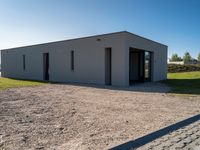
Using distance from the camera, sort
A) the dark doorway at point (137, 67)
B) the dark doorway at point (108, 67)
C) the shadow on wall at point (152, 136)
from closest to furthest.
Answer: the shadow on wall at point (152, 136) < the dark doorway at point (108, 67) < the dark doorway at point (137, 67)

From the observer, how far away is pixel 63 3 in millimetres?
12844

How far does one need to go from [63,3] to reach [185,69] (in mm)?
33866

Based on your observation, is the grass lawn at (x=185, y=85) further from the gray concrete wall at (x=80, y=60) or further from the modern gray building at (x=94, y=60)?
the gray concrete wall at (x=80, y=60)

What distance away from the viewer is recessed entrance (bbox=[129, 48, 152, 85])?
63.2ft

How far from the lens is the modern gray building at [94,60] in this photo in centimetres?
1454

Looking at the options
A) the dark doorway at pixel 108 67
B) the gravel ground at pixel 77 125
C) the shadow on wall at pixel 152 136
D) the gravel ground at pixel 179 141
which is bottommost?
the gravel ground at pixel 179 141

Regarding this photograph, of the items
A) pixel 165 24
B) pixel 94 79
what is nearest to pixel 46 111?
pixel 94 79

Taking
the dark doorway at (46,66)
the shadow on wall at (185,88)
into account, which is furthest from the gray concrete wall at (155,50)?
the dark doorway at (46,66)

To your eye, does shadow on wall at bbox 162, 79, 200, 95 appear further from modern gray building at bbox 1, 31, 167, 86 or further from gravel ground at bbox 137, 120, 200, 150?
gravel ground at bbox 137, 120, 200, 150

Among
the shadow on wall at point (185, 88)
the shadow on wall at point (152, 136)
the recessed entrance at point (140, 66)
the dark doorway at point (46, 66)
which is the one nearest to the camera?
the shadow on wall at point (152, 136)

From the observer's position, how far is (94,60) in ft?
52.1

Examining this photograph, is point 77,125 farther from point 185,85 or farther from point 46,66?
point 46,66

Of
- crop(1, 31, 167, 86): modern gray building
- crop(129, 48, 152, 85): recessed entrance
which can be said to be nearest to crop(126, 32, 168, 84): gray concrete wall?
crop(1, 31, 167, 86): modern gray building

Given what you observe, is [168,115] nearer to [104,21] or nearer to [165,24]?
[104,21]
